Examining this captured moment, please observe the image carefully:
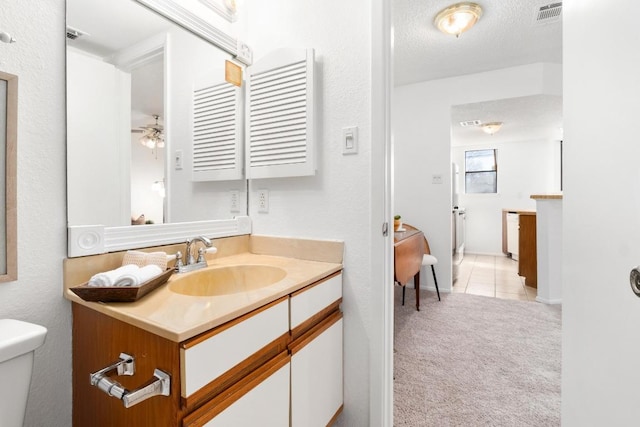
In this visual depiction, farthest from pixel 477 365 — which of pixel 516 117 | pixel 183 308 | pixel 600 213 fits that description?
pixel 516 117

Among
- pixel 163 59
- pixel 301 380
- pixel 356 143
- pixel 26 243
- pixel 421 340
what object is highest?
pixel 163 59

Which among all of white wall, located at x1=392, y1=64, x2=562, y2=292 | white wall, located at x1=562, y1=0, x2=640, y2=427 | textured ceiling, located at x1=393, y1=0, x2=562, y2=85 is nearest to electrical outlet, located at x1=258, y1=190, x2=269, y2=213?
white wall, located at x1=562, y1=0, x2=640, y2=427

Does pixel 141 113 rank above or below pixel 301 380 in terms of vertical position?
above

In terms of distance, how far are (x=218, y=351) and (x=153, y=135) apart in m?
1.00

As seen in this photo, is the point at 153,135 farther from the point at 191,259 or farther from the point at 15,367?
the point at 15,367

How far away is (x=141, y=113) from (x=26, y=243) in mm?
630

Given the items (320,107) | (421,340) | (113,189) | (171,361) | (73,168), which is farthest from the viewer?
(421,340)

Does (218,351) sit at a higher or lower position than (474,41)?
lower

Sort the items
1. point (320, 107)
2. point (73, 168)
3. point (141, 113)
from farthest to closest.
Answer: point (320, 107) < point (141, 113) < point (73, 168)

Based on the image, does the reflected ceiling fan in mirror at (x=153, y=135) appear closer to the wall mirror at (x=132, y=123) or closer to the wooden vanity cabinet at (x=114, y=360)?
the wall mirror at (x=132, y=123)

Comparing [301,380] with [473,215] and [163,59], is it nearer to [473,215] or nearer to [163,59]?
[163,59]

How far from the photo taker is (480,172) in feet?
21.1

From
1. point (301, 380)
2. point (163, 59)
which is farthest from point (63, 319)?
point (163, 59)

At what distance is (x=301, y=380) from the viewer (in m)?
1.04
